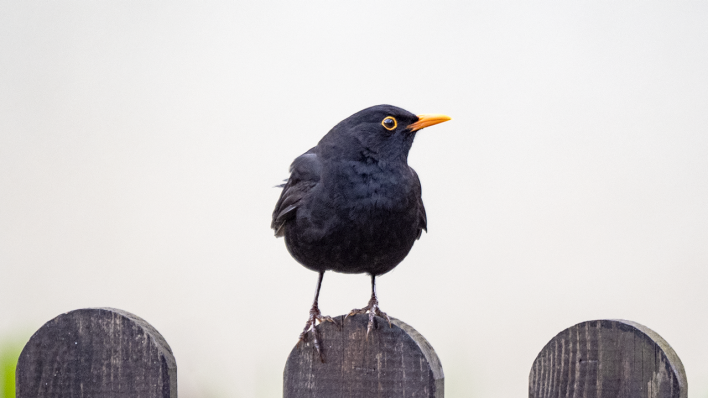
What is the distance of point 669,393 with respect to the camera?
150 cm

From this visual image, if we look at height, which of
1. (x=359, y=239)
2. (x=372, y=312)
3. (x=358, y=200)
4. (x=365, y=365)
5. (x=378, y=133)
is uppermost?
(x=378, y=133)

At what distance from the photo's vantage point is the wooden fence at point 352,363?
155 cm

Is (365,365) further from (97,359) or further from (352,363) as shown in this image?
(97,359)

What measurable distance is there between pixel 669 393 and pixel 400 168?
1.08 m

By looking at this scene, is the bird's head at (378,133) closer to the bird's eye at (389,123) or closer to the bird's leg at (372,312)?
the bird's eye at (389,123)

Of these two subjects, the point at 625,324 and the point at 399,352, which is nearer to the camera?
the point at 625,324

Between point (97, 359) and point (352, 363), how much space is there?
70 cm

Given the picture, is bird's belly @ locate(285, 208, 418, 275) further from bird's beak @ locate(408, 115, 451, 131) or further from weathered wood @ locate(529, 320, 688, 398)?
weathered wood @ locate(529, 320, 688, 398)

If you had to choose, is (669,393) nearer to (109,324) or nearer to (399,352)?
(399,352)

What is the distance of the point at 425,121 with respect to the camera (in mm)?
2330

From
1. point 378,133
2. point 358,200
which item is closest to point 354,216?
point 358,200

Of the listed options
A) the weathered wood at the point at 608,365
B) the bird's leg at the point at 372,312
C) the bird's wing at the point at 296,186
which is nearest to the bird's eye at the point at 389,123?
the bird's wing at the point at 296,186

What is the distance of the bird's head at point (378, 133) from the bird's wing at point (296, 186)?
0.09 m

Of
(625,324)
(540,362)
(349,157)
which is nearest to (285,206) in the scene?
(349,157)
